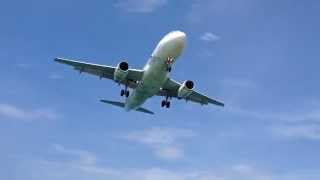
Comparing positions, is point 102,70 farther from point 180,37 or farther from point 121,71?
point 180,37

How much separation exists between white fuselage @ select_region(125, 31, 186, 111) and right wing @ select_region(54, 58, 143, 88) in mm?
1069

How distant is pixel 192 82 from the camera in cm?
9331

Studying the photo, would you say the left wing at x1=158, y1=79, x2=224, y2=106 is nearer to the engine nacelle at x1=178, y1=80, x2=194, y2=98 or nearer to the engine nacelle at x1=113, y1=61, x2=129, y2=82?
the engine nacelle at x1=178, y1=80, x2=194, y2=98

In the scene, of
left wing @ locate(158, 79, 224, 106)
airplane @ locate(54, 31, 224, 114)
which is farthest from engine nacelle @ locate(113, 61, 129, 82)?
left wing @ locate(158, 79, 224, 106)

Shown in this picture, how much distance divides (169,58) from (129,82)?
31.2ft

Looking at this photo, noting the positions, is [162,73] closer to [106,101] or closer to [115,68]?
[115,68]

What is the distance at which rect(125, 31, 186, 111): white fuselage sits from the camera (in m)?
84.3

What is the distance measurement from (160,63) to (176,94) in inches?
451

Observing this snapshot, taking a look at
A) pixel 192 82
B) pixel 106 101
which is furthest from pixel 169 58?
pixel 106 101

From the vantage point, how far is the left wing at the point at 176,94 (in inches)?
3718

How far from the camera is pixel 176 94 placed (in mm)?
96438

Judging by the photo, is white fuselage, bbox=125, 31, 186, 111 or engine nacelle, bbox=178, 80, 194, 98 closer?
white fuselage, bbox=125, 31, 186, 111

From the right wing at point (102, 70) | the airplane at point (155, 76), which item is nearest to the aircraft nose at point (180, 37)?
the airplane at point (155, 76)

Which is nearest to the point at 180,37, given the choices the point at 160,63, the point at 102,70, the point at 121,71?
the point at 160,63
